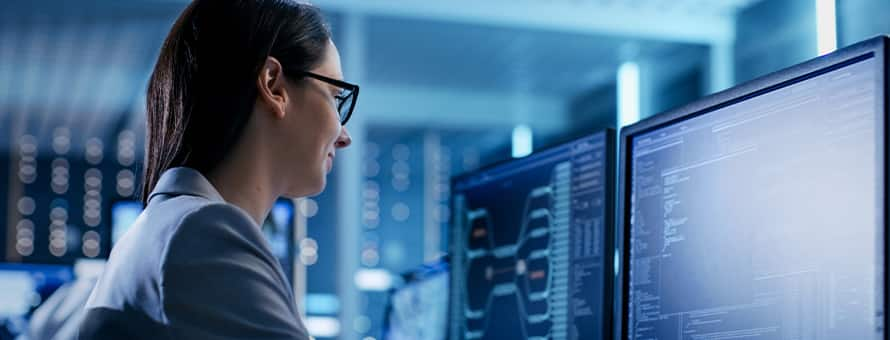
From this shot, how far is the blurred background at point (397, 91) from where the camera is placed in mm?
4145

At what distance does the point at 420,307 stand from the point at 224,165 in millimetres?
1514

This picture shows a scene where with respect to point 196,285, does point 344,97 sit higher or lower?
higher

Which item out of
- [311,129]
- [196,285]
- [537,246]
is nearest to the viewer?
[196,285]

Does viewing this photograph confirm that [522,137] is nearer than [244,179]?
No

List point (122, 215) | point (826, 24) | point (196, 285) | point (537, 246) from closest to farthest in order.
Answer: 1. point (196, 285)
2. point (537, 246)
3. point (122, 215)
4. point (826, 24)

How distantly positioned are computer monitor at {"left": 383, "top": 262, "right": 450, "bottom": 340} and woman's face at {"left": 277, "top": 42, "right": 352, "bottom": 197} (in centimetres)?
111

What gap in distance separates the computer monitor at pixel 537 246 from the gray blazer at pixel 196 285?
0.65 meters

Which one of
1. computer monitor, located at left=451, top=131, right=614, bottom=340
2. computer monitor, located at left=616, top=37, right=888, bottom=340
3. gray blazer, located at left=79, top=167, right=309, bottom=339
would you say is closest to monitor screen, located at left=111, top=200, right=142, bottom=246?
computer monitor, located at left=451, top=131, right=614, bottom=340

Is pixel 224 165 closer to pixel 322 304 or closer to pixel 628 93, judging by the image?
pixel 322 304

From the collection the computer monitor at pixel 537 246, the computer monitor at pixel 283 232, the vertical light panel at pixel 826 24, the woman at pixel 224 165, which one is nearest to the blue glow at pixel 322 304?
the computer monitor at pixel 283 232

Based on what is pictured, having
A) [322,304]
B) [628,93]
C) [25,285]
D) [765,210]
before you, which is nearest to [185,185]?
[765,210]

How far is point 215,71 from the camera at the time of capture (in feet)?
3.59

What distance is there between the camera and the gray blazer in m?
0.92

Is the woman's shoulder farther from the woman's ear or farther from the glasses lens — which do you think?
the glasses lens
